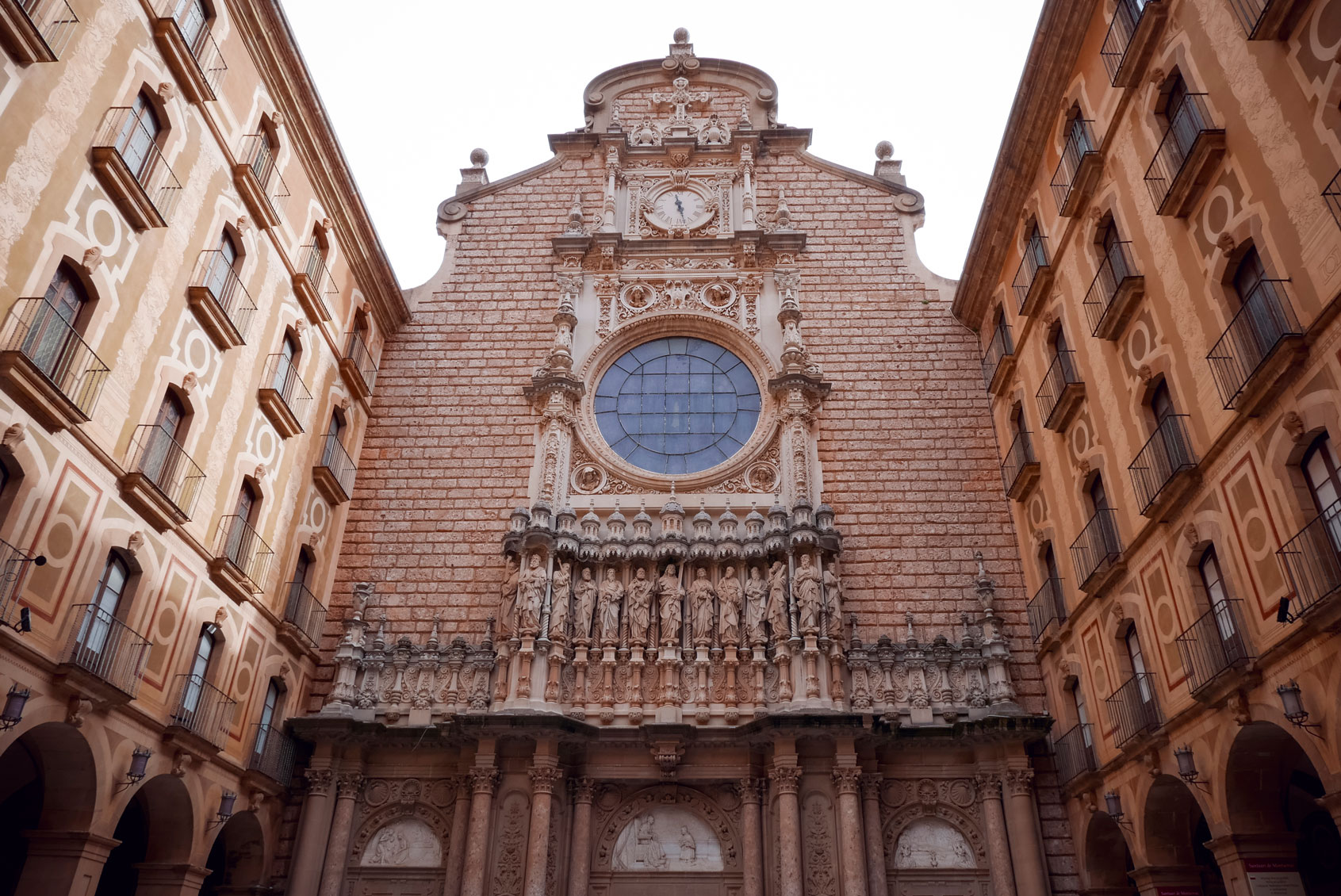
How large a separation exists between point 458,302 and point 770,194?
25.8 feet

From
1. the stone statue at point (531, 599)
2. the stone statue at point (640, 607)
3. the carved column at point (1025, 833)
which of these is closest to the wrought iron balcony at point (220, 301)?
the stone statue at point (531, 599)

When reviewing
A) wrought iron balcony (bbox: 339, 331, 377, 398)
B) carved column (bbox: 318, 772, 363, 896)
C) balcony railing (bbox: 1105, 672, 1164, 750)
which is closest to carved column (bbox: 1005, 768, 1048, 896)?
balcony railing (bbox: 1105, 672, 1164, 750)

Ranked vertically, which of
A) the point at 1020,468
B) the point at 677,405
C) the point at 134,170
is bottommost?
the point at 1020,468

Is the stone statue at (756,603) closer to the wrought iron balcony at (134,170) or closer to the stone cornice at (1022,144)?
the stone cornice at (1022,144)

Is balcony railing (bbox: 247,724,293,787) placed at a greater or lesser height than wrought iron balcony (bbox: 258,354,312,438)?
lesser

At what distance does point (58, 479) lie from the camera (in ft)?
37.6

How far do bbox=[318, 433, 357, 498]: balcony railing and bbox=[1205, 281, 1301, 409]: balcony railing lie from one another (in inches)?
577

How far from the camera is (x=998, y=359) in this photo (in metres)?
19.8

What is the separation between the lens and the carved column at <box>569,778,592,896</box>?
1591cm

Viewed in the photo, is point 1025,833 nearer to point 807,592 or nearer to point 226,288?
point 807,592

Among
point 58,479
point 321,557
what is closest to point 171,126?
point 58,479

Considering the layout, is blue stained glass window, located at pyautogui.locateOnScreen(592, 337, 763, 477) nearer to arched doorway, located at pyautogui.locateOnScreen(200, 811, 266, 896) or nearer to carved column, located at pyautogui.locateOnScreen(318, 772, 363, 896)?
carved column, located at pyautogui.locateOnScreen(318, 772, 363, 896)

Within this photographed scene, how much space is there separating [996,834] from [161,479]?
44.8ft

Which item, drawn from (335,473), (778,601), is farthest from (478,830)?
(335,473)
